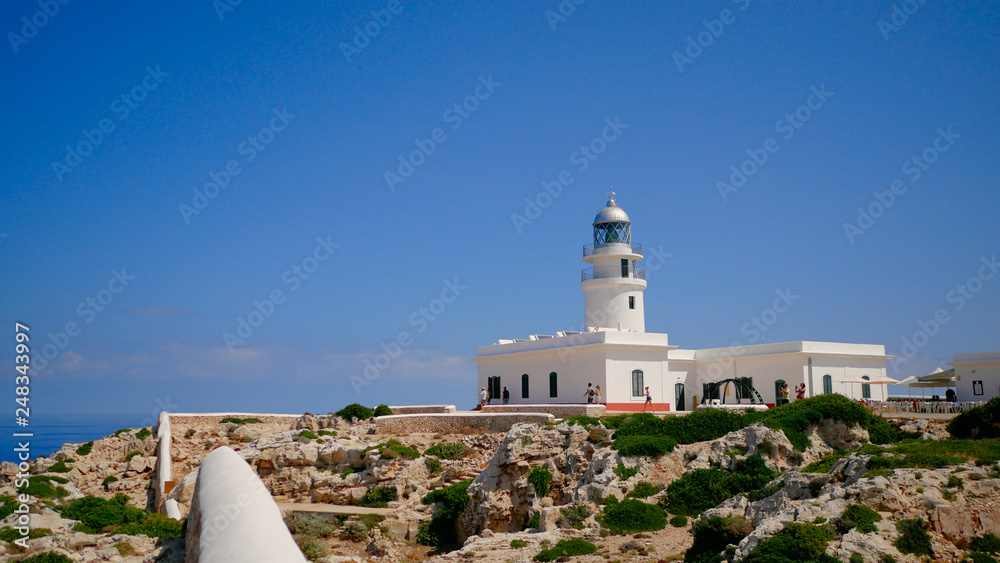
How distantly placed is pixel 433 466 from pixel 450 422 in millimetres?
3684

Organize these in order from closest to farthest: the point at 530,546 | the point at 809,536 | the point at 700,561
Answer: the point at 809,536 < the point at 700,561 < the point at 530,546

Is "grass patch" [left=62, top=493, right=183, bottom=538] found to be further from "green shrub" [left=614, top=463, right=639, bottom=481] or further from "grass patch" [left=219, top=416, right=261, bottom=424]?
"grass patch" [left=219, top=416, right=261, bottom=424]

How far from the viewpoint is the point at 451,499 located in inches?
879

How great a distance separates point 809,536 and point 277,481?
2059 cm

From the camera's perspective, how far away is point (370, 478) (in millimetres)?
25266

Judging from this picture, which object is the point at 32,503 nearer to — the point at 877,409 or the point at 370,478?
the point at 370,478

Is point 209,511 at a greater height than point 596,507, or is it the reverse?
point 209,511

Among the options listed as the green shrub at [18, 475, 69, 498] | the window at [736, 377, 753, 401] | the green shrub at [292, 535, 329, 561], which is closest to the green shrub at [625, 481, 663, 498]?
the green shrub at [292, 535, 329, 561]

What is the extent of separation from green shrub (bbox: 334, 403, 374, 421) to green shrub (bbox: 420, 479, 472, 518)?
Result: 431 inches

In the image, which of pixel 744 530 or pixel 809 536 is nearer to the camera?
pixel 809 536

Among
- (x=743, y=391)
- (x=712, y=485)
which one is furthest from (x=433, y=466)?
(x=743, y=391)

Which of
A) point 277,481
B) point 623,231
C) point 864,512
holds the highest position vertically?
point 623,231

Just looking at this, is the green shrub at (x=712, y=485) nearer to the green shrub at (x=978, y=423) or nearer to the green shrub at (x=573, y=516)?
the green shrub at (x=573, y=516)

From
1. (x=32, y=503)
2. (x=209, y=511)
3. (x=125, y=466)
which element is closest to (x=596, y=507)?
(x=209, y=511)
